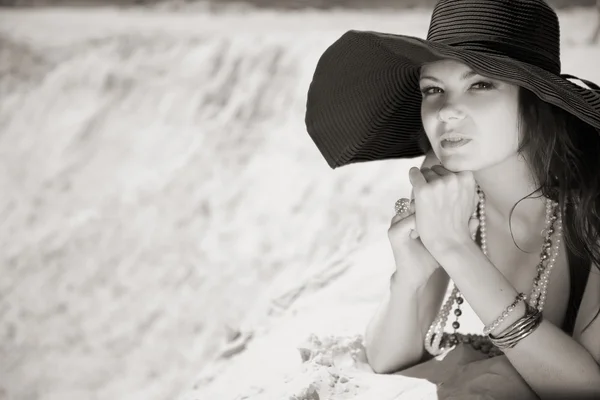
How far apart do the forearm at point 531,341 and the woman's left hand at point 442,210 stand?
0.02 metres

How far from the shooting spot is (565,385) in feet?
3.25

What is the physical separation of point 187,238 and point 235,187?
0.34m

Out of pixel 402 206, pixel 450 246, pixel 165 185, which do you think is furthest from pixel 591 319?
pixel 165 185

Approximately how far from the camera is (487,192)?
118cm

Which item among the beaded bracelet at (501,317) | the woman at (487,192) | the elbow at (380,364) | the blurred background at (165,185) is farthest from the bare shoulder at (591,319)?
the blurred background at (165,185)

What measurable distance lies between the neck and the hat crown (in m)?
0.17

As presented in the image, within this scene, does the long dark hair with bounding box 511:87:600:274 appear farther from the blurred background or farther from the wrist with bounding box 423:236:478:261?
the blurred background

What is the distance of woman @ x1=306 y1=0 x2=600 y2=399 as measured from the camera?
3.22 feet

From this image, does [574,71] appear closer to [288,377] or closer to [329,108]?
[329,108]

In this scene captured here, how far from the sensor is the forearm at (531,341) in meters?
0.97

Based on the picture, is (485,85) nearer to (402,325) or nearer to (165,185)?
(402,325)

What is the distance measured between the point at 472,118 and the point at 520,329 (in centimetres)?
31

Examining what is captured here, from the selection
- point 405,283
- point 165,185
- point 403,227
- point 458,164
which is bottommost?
point 165,185

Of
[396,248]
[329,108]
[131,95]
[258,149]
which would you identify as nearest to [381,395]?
[396,248]
